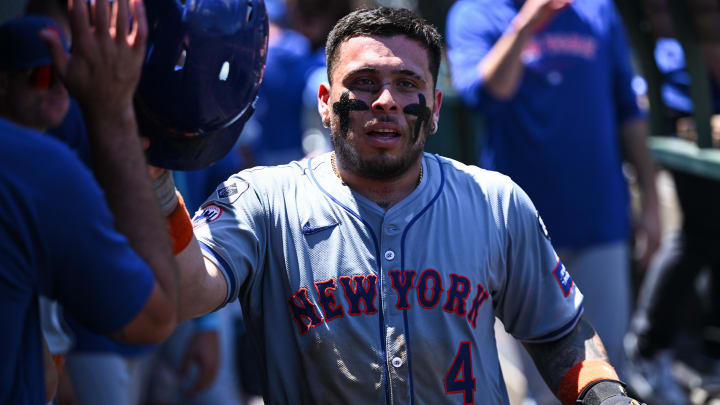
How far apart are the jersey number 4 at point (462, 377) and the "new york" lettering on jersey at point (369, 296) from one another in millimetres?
100

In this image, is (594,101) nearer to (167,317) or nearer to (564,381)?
(564,381)

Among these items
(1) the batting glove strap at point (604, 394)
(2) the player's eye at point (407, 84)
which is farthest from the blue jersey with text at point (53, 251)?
(1) the batting glove strap at point (604, 394)

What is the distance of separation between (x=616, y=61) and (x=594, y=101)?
0.98 feet

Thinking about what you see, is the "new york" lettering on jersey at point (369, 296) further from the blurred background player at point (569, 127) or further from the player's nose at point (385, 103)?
the blurred background player at point (569, 127)

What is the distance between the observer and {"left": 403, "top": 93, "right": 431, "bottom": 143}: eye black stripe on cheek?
3.05 m

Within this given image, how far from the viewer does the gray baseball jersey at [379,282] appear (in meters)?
2.87

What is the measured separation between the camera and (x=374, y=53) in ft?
9.96

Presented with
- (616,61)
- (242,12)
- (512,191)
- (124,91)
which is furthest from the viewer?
(616,61)

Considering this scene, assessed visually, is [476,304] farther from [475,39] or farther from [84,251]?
[475,39]

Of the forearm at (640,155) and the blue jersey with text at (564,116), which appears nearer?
the blue jersey with text at (564,116)

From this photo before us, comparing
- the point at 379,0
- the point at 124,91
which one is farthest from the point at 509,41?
the point at 379,0

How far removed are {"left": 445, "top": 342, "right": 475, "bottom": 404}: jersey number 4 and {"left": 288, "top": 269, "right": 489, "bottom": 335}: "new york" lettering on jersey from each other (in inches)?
3.9

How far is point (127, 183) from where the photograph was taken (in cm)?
230

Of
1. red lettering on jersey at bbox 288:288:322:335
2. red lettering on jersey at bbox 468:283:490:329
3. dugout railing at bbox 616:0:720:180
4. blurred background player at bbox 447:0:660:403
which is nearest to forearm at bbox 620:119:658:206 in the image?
blurred background player at bbox 447:0:660:403
